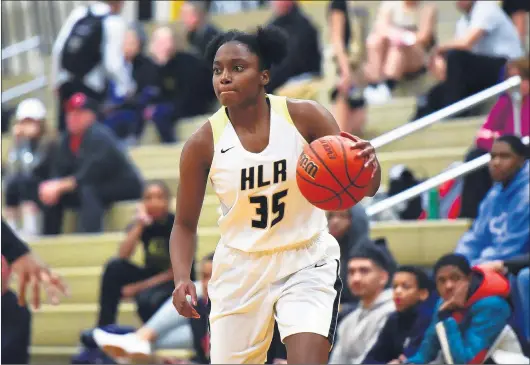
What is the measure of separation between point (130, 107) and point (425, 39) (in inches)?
128

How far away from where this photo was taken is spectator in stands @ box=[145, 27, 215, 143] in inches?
492

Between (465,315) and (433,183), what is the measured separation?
1447mm

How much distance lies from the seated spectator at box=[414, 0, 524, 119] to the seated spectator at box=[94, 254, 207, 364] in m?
2.62

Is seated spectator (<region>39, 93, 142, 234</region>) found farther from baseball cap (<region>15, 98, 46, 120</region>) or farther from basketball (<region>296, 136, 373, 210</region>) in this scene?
basketball (<region>296, 136, 373, 210</region>)

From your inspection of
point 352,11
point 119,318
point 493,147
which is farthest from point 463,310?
point 352,11

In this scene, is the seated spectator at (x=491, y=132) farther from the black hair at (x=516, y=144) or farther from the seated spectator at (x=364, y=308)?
the seated spectator at (x=364, y=308)

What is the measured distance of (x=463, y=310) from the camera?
7.77 meters

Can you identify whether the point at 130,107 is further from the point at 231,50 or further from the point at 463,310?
the point at 231,50

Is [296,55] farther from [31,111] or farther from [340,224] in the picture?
[340,224]

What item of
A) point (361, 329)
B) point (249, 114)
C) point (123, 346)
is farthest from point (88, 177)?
point (249, 114)

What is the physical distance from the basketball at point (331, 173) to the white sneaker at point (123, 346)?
4088 millimetres

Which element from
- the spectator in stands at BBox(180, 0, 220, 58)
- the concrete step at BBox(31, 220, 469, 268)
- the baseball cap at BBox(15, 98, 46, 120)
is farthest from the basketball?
the baseball cap at BBox(15, 98, 46, 120)

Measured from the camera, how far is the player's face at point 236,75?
5543 millimetres

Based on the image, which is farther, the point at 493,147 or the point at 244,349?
the point at 493,147
